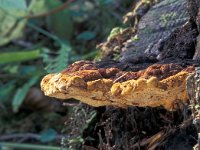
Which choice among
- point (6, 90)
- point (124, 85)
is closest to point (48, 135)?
point (6, 90)

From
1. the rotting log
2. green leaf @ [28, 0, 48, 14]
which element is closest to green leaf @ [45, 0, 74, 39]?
green leaf @ [28, 0, 48, 14]

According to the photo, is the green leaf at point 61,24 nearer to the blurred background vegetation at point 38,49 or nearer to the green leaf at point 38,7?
the blurred background vegetation at point 38,49

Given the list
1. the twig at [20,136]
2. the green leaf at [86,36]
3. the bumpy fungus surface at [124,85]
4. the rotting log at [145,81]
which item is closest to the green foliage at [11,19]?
the green leaf at [86,36]

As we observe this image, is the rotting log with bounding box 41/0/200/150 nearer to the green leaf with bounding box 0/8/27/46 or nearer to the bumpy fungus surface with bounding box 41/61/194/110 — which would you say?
the bumpy fungus surface with bounding box 41/61/194/110

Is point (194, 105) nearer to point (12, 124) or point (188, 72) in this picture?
point (188, 72)

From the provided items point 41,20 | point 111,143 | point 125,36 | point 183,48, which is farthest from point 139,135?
point 41,20

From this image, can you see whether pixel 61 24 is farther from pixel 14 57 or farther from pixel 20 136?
pixel 20 136
